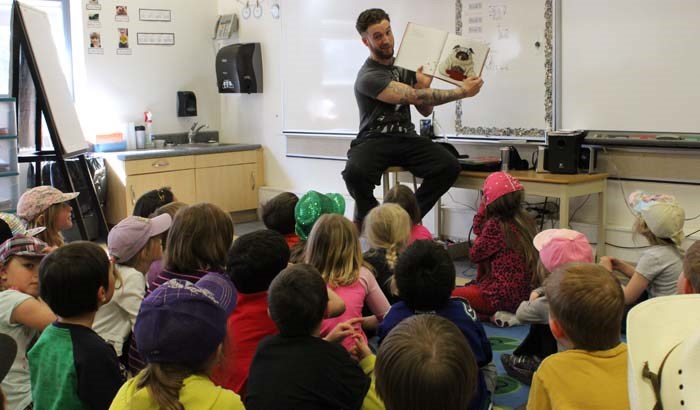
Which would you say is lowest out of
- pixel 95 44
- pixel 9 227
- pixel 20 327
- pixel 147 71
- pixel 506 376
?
pixel 506 376

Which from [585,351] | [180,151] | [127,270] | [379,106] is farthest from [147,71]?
[585,351]

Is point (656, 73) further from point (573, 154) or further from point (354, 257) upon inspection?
point (354, 257)

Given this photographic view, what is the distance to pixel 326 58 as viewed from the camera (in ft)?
20.7

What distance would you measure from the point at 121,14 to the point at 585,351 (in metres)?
5.90

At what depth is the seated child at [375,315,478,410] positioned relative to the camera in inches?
53.9

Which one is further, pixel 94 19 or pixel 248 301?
pixel 94 19

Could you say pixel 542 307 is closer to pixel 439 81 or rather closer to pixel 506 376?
pixel 506 376

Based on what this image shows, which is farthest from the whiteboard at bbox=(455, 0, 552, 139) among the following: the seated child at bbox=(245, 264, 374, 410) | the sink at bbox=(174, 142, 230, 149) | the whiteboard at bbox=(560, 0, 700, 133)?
the seated child at bbox=(245, 264, 374, 410)

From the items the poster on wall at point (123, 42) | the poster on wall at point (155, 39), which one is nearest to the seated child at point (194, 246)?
the poster on wall at point (123, 42)

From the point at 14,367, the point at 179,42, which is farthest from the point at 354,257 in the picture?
the point at 179,42

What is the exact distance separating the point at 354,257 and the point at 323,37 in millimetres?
4008

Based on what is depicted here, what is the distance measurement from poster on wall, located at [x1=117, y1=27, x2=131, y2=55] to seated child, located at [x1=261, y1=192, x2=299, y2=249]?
405 centimetres

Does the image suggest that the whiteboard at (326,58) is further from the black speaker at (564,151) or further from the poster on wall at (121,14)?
the poster on wall at (121,14)

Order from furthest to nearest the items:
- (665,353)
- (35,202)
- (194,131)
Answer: (194,131) → (35,202) → (665,353)
